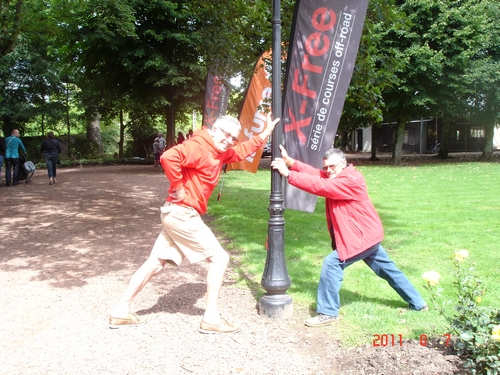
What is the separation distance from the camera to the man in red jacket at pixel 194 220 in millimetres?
4266

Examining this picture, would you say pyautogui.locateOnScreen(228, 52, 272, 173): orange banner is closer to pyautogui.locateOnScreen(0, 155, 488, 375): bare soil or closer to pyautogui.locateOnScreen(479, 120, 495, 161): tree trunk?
pyautogui.locateOnScreen(0, 155, 488, 375): bare soil

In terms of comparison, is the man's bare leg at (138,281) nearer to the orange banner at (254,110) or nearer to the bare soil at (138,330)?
the bare soil at (138,330)

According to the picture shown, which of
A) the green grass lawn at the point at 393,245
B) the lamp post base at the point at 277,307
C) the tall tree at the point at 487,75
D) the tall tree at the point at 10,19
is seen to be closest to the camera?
the green grass lawn at the point at 393,245

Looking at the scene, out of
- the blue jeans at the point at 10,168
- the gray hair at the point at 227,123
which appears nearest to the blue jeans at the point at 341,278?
the gray hair at the point at 227,123

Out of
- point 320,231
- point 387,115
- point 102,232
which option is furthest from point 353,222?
point 387,115

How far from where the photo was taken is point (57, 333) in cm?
448

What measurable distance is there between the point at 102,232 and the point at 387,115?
76.9 ft

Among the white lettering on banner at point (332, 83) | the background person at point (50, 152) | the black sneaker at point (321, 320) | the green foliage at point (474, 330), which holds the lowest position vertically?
the black sneaker at point (321, 320)

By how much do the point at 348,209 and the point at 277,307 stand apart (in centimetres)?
120

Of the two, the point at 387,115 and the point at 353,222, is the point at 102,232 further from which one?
the point at 387,115

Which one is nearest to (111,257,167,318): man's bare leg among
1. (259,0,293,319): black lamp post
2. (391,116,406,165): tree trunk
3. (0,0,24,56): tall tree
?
(259,0,293,319): black lamp post

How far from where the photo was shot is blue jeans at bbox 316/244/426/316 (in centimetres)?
450

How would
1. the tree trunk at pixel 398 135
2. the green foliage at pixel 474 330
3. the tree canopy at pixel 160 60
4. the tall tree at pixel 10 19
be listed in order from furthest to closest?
the tree trunk at pixel 398 135, the tree canopy at pixel 160 60, the tall tree at pixel 10 19, the green foliage at pixel 474 330

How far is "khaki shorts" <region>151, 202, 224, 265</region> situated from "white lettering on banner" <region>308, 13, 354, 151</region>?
5.01 ft
